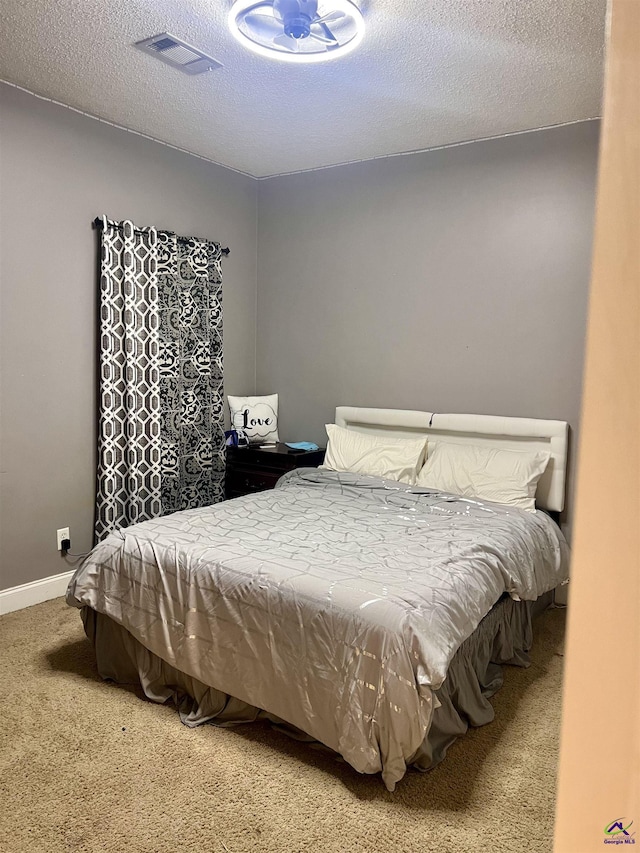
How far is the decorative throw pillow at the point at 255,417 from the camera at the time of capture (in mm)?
4527

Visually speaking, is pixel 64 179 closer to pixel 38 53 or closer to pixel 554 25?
pixel 38 53

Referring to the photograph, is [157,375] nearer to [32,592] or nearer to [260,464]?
[260,464]

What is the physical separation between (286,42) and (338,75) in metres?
0.44

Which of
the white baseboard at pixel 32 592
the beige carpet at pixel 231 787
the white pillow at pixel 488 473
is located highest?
the white pillow at pixel 488 473

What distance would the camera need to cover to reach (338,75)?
117 inches

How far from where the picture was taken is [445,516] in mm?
3098

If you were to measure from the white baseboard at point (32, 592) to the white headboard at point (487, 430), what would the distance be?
6.72 feet

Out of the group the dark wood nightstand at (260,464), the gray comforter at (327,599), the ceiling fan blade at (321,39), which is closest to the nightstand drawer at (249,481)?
the dark wood nightstand at (260,464)

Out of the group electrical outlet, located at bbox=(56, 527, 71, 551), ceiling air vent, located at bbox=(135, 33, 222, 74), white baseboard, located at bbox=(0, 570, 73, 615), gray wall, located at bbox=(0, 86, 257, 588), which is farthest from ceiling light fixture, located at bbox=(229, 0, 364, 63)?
white baseboard, located at bbox=(0, 570, 73, 615)

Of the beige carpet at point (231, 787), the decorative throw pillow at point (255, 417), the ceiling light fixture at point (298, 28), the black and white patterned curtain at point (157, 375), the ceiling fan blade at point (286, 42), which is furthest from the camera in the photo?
the decorative throw pillow at point (255, 417)

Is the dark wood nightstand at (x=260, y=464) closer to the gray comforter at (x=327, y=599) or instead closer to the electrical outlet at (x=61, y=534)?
the gray comforter at (x=327, y=599)

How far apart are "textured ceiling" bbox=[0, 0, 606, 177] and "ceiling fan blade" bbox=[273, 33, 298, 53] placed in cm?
22

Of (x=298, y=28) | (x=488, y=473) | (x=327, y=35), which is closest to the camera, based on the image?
(x=298, y=28)

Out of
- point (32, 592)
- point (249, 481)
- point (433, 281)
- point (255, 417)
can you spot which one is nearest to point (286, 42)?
point (433, 281)
